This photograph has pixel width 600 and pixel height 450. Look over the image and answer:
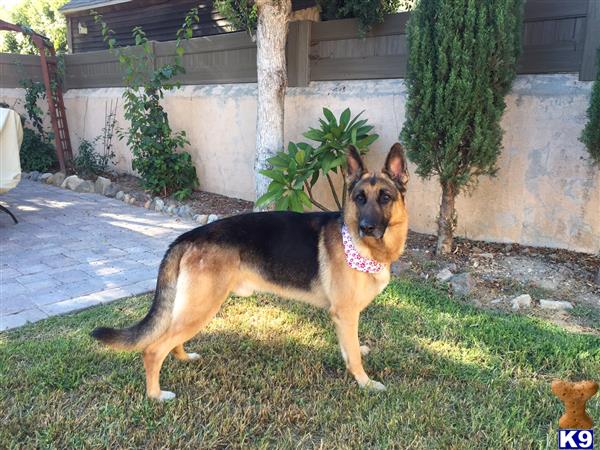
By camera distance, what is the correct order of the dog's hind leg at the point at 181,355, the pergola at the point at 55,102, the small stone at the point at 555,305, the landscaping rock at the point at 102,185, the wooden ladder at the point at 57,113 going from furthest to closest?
the wooden ladder at the point at 57,113 < the pergola at the point at 55,102 < the landscaping rock at the point at 102,185 < the small stone at the point at 555,305 < the dog's hind leg at the point at 181,355

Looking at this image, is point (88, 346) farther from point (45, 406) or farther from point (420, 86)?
point (420, 86)

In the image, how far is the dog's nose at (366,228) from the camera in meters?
2.72

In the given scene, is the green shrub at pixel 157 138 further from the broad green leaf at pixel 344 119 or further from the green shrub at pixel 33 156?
the green shrub at pixel 33 156

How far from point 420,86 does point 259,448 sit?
3.61 metres

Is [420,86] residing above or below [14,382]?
above

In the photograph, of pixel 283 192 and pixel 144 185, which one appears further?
pixel 144 185

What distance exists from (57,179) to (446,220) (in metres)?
8.39

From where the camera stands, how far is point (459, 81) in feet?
14.1

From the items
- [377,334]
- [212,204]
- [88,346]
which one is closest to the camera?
[88,346]

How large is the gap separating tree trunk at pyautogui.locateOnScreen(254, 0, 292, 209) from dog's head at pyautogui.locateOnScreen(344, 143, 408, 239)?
3207 mm

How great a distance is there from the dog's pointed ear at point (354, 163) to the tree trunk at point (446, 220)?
2188mm

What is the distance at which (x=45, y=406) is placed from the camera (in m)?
2.68

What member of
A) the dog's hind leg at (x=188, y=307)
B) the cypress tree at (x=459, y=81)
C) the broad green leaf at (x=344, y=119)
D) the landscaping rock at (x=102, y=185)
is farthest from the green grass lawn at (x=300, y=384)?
the landscaping rock at (x=102, y=185)

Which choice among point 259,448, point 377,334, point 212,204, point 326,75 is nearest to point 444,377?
point 377,334
